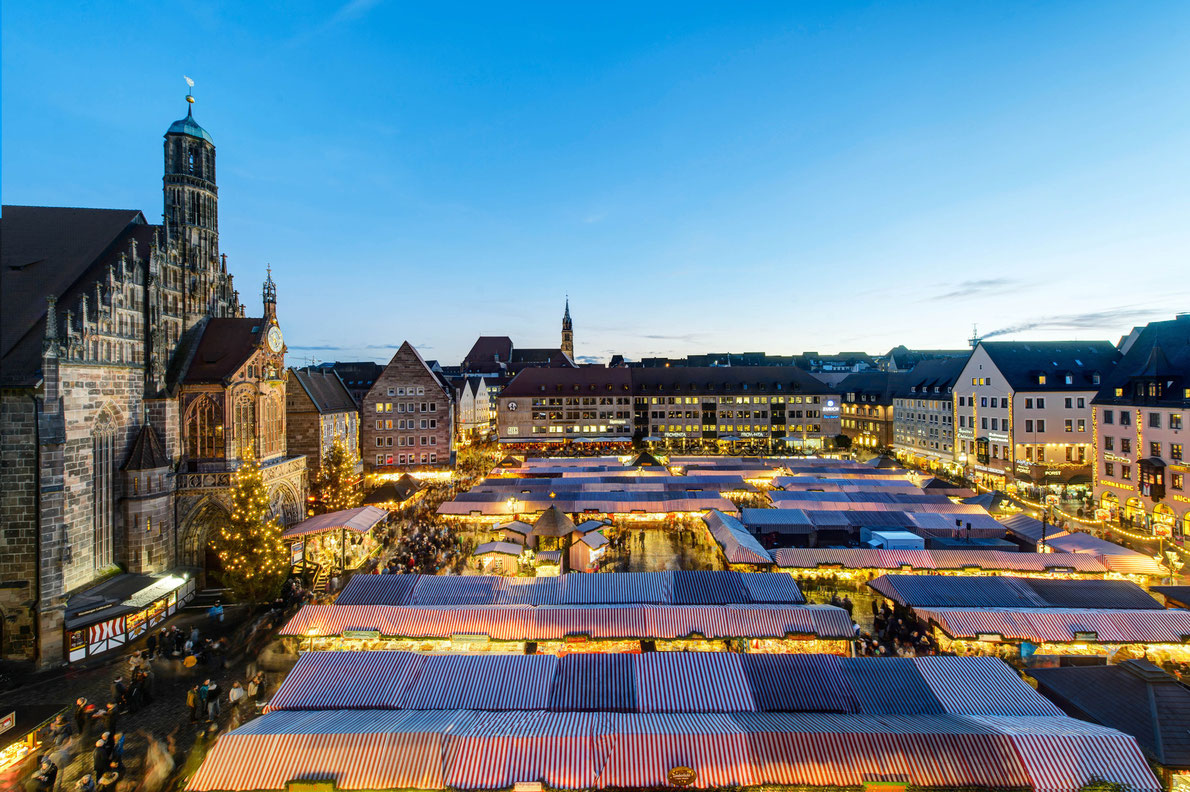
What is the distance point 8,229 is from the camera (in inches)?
1021

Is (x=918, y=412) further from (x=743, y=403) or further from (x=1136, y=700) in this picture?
(x=1136, y=700)

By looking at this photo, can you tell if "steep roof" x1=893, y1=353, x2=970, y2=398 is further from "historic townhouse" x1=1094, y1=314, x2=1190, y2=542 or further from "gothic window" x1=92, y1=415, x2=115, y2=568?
"gothic window" x1=92, y1=415, x2=115, y2=568

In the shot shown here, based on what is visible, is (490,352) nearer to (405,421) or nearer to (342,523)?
(405,421)

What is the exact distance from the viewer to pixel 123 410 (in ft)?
81.2

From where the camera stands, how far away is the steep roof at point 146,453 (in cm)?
2464

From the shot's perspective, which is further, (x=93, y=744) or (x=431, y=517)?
(x=431, y=517)

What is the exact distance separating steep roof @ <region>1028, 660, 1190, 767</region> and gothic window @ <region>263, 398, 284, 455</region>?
35.4m

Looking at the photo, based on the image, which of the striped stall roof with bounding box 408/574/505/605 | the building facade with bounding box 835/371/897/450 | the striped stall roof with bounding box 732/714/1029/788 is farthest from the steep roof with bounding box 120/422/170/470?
the building facade with bounding box 835/371/897/450

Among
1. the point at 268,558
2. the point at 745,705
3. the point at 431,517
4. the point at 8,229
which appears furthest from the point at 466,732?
the point at 8,229

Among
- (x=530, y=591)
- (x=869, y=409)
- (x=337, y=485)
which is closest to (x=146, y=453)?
(x=337, y=485)

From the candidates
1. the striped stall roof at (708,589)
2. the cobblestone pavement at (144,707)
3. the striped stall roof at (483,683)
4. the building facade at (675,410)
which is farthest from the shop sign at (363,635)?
the building facade at (675,410)

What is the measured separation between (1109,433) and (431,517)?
153 ft

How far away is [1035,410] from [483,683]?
54742 mm

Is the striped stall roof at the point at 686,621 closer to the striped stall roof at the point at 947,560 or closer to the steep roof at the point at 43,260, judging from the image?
the striped stall roof at the point at 947,560
